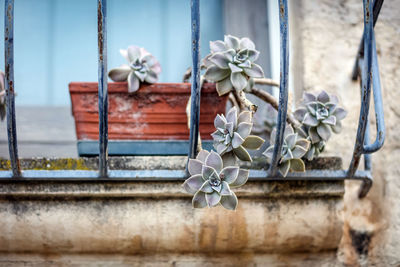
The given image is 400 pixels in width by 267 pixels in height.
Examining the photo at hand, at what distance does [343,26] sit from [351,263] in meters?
0.84

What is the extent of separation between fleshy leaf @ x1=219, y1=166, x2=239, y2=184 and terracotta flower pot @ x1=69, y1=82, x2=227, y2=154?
1.18 ft

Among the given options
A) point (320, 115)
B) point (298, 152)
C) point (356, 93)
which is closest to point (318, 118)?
point (320, 115)

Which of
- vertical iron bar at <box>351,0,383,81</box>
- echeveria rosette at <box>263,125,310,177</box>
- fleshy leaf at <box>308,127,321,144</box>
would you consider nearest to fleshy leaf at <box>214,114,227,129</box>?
echeveria rosette at <box>263,125,310,177</box>

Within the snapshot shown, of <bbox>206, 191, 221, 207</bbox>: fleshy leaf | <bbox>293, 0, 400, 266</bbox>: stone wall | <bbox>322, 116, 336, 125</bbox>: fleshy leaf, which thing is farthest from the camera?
<bbox>293, 0, 400, 266</bbox>: stone wall

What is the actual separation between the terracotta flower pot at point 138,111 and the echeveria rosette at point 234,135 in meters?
0.29

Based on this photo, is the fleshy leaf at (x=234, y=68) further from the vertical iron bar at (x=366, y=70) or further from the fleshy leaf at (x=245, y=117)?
the vertical iron bar at (x=366, y=70)

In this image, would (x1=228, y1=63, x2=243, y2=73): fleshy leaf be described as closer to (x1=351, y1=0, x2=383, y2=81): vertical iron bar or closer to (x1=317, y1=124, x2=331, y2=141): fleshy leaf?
(x1=317, y1=124, x2=331, y2=141): fleshy leaf

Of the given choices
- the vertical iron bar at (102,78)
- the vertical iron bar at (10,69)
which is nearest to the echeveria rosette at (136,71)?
the vertical iron bar at (102,78)

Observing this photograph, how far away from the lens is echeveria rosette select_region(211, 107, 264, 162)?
990mm

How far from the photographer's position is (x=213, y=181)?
96 cm

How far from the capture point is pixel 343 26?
163 centimetres

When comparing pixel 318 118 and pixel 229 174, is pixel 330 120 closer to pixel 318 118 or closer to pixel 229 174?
pixel 318 118

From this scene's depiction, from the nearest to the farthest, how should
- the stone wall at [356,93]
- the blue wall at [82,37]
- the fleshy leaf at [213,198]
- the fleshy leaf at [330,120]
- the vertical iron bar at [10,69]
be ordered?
the fleshy leaf at [213,198] → the vertical iron bar at [10,69] → the fleshy leaf at [330,120] → the stone wall at [356,93] → the blue wall at [82,37]

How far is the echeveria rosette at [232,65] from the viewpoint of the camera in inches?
43.9
